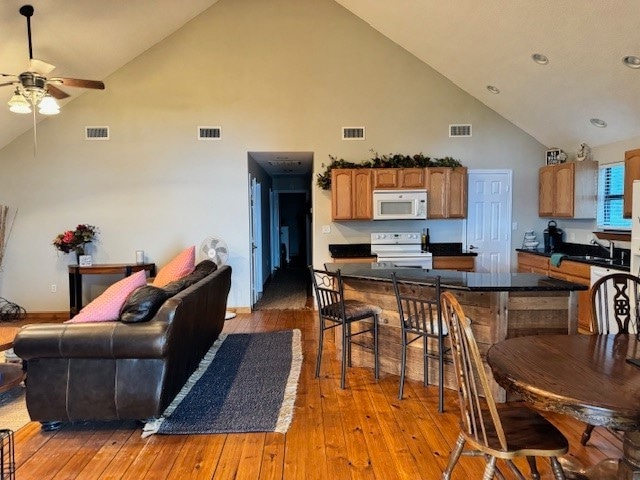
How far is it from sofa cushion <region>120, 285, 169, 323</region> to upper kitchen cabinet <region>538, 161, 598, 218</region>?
5150mm

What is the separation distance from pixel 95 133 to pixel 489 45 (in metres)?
5.34

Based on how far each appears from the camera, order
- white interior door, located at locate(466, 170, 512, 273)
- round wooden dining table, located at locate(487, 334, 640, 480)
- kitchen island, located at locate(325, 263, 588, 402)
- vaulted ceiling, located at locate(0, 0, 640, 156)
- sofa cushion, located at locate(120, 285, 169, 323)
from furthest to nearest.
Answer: white interior door, located at locate(466, 170, 512, 273) → vaulted ceiling, located at locate(0, 0, 640, 156) → kitchen island, located at locate(325, 263, 588, 402) → sofa cushion, located at locate(120, 285, 169, 323) → round wooden dining table, located at locate(487, 334, 640, 480)

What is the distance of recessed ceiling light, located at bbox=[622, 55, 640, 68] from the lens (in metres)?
3.52

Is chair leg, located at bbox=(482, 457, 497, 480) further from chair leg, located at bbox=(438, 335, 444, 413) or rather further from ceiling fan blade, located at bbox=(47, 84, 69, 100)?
ceiling fan blade, located at bbox=(47, 84, 69, 100)

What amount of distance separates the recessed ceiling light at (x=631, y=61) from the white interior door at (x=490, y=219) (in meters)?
2.41

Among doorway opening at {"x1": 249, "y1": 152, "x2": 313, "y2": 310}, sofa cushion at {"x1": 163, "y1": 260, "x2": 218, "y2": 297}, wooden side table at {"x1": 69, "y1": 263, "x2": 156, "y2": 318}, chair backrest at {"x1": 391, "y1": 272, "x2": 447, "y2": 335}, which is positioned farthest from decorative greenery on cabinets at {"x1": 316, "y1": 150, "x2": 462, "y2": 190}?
wooden side table at {"x1": 69, "y1": 263, "x2": 156, "y2": 318}

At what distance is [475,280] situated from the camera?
117 inches

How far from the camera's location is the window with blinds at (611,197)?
4.78 metres

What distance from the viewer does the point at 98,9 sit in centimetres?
431

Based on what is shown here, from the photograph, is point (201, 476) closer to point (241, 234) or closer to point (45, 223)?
point (241, 234)

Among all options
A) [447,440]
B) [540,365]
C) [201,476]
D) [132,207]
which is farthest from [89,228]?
[540,365]

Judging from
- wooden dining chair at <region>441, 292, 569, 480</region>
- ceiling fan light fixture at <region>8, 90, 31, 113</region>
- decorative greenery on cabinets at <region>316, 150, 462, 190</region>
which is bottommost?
wooden dining chair at <region>441, 292, 569, 480</region>

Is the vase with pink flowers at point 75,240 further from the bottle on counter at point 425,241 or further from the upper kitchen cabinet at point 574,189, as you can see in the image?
the upper kitchen cabinet at point 574,189

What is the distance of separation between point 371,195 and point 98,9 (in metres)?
3.89
